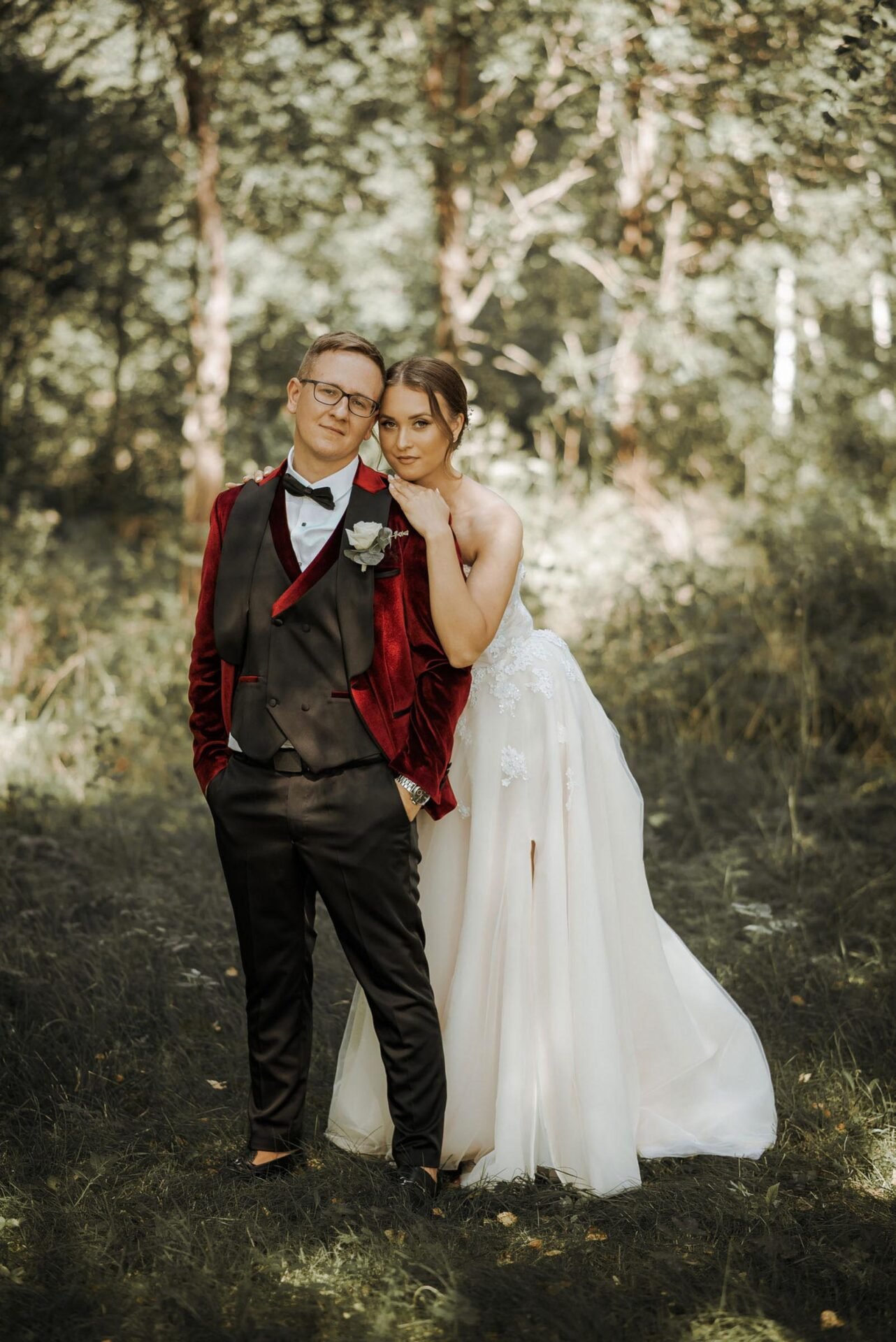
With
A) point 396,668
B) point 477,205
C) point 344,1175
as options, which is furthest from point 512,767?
point 477,205

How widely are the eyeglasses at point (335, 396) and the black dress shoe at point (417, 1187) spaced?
6.32 feet

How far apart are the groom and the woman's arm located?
0.07 m

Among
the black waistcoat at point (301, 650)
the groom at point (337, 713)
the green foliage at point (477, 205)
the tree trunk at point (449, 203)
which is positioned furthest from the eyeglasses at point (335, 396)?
the tree trunk at point (449, 203)

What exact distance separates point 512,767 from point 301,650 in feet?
2.37

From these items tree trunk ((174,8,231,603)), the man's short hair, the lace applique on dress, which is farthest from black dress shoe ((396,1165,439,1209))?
tree trunk ((174,8,231,603))

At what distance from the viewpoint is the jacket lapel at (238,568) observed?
3.04m

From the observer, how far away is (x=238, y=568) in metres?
3.06

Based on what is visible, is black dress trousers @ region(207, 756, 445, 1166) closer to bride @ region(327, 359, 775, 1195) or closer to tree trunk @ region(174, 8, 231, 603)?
bride @ region(327, 359, 775, 1195)

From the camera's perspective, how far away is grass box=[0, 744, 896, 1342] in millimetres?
2719

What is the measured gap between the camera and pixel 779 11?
594 centimetres

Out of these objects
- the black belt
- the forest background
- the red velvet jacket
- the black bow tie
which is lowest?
the forest background

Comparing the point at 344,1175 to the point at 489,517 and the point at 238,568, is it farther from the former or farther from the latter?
the point at 489,517

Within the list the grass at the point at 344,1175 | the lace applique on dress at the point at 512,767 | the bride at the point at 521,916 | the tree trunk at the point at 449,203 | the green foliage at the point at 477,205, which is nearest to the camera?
the grass at the point at 344,1175

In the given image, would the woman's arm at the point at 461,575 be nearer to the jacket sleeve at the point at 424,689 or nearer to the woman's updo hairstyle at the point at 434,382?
the jacket sleeve at the point at 424,689
